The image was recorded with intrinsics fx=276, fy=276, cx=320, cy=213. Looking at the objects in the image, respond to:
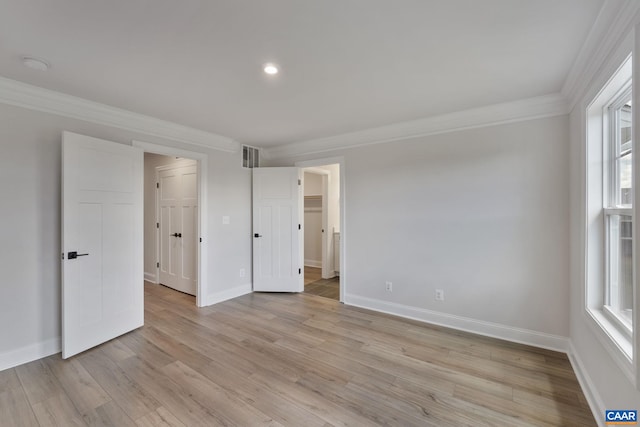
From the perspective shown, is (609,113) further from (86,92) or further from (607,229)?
(86,92)

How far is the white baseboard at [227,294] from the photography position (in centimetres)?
396

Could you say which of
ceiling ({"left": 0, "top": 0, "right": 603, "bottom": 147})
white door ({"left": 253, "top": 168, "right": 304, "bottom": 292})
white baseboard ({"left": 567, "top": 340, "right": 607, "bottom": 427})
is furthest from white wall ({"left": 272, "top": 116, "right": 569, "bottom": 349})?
white door ({"left": 253, "top": 168, "right": 304, "bottom": 292})

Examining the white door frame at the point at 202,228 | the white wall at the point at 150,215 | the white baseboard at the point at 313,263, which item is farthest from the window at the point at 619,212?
the white wall at the point at 150,215

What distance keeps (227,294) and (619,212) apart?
4.34 metres

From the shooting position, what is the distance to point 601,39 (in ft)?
5.53

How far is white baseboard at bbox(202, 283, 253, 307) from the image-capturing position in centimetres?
396

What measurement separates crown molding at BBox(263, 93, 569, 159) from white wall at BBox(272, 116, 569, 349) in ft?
0.25

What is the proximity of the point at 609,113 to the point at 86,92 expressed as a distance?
14.2 ft

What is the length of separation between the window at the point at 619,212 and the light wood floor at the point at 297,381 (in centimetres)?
76

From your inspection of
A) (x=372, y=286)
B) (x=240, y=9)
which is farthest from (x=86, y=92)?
(x=372, y=286)

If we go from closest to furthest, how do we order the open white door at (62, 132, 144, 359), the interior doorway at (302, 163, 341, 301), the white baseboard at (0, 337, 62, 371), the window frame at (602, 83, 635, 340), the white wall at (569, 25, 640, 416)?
1. the white wall at (569, 25, 640, 416)
2. the window frame at (602, 83, 635, 340)
3. the white baseboard at (0, 337, 62, 371)
4. the open white door at (62, 132, 144, 359)
5. the interior doorway at (302, 163, 341, 301)

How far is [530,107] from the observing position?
2725mm

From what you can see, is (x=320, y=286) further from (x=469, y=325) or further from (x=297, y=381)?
(x=297, y=381)

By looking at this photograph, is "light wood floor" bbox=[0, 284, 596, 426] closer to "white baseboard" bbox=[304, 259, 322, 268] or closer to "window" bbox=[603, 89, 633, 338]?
"window" bbox=[603, 89, 633, 338]
